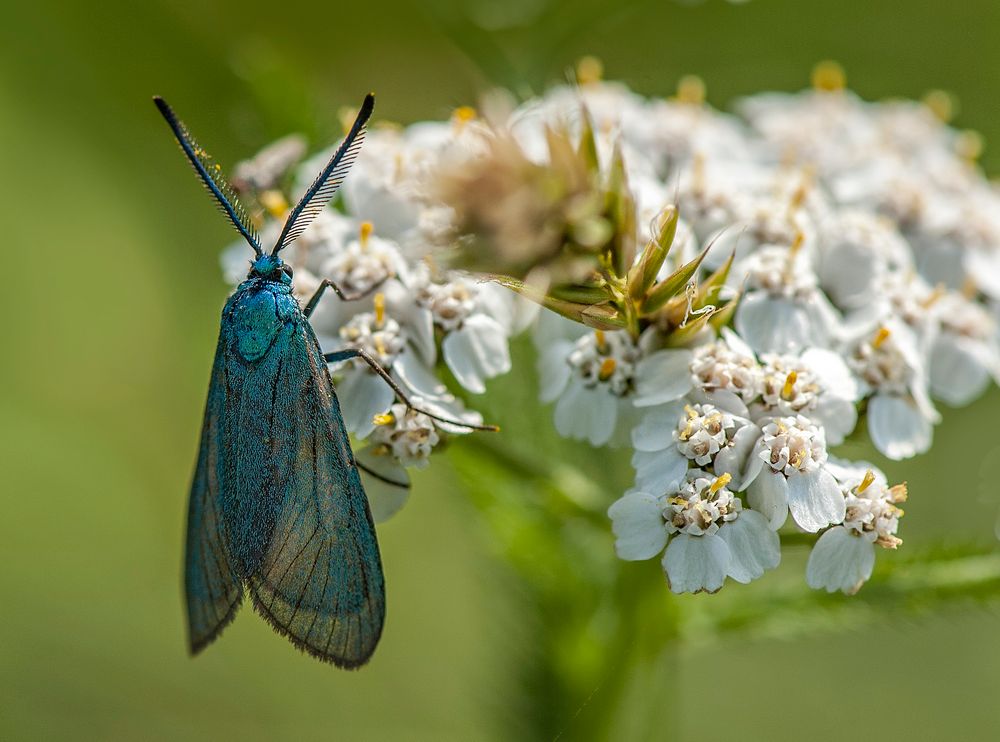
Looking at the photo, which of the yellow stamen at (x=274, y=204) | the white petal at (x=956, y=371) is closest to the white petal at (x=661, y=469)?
the white petal at (x=956, y=371)

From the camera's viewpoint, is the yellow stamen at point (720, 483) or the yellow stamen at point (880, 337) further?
the yellow stamen at point (880, 337)

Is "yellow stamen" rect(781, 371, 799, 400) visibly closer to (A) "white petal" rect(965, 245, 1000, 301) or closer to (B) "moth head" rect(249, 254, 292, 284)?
(A) "white petal" rect(965, 245, 1000, 301)

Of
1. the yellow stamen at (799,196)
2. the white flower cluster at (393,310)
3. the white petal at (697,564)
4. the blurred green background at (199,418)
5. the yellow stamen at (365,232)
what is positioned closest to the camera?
the white petal at (697,564)

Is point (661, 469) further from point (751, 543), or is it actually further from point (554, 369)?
point (554, 369)

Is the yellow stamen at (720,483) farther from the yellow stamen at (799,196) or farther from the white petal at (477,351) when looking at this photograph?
the yellow stamen at (799,196)

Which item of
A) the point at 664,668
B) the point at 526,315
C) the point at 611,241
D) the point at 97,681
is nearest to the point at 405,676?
the point at 97,681

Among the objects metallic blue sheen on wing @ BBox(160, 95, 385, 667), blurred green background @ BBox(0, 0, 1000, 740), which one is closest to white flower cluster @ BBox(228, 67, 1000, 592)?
metallic blue sheen on wing @ BBox(160, 95, 385, 667)
